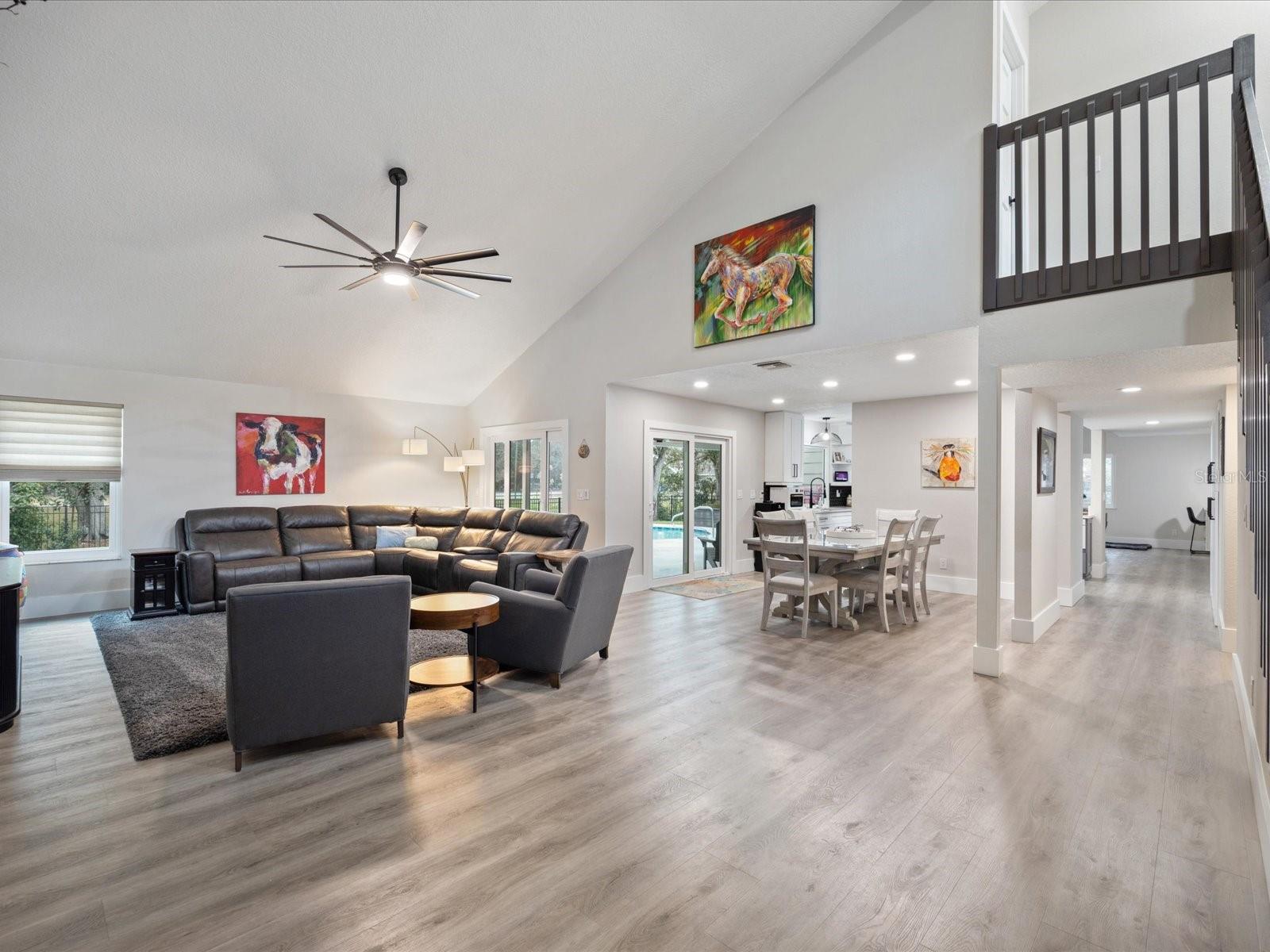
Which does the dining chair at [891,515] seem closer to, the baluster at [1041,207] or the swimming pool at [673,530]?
the swimming pool at [673,530]

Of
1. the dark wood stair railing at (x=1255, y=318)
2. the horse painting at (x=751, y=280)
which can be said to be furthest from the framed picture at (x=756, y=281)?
the dark wood stair railing at (x=1255, y=318)

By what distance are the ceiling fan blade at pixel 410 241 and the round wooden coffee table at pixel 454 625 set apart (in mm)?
2251

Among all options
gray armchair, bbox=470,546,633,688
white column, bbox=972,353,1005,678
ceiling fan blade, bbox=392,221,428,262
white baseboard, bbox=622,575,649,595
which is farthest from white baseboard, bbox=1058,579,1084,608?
ceiling fan blade, bbox=392,221,428,262

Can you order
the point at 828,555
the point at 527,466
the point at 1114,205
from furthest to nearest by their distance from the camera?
1. the point at 527,466
2. the point at 828,555
3. the point at 1114,205

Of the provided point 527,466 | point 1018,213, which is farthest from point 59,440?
point 1018,213

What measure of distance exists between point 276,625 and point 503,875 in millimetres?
1466

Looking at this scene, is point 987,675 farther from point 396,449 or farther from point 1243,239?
point 396,449

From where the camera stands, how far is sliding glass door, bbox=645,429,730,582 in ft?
24.8

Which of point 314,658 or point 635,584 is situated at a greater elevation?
point 314,658

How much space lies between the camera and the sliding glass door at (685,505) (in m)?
7.55

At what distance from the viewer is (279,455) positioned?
7.38 metres

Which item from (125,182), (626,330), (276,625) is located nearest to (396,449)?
(626,330)

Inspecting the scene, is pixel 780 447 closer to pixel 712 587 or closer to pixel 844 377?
pixel 712 587

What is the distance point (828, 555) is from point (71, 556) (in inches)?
287
